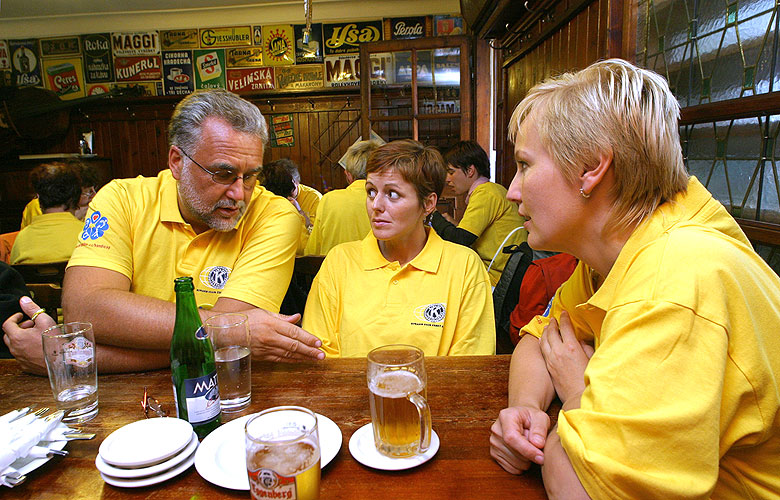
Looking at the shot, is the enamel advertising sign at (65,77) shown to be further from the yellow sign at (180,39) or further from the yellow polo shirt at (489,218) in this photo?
the yellow polo shirt at (489,218)

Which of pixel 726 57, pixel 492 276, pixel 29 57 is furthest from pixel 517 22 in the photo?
pixel 29 57

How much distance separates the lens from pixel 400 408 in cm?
84

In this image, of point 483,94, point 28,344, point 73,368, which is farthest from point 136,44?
point 73,368

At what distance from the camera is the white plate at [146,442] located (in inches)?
32.0

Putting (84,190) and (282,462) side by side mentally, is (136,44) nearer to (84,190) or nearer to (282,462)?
(84,190)

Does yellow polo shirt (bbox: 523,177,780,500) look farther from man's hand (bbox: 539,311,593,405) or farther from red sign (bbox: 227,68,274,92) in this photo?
red sign (bbox: 227,68,274,92)

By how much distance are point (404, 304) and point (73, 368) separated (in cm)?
→ 100

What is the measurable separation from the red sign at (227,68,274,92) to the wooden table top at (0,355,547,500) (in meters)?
6.41

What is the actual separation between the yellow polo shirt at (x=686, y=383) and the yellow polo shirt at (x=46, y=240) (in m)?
3.55

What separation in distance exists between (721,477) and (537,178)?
618 mm

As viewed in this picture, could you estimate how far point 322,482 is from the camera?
2.68 feet

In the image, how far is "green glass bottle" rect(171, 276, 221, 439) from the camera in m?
0.93

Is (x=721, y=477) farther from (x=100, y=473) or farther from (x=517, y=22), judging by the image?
(x=517, y=22)

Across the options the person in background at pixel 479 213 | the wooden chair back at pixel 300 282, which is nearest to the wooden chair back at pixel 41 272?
the wooden chair back at pixel 300 282
